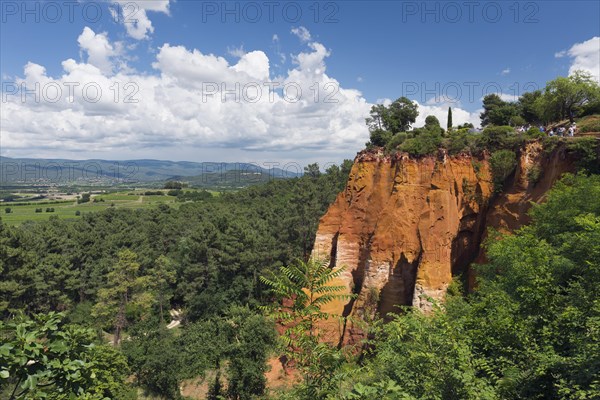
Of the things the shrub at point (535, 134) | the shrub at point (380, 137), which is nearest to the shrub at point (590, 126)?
the shrub at point (535, 134)

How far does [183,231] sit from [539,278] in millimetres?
56431

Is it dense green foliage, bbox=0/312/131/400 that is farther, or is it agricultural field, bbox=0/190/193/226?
agricultural field, bbox=0/190/193/226

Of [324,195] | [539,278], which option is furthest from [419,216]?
[324,195]

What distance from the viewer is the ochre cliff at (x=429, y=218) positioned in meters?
22.9

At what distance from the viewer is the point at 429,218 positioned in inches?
944

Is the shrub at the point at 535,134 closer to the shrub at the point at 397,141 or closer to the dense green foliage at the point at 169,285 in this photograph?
the shrub at the point at 397,141

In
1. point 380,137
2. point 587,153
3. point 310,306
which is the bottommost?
point 310,306

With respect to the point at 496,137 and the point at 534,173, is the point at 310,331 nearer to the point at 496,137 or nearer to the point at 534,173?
the point at 534,173

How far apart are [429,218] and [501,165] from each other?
6.65 m

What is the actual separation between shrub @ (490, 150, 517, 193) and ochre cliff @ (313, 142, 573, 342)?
0.43 metres

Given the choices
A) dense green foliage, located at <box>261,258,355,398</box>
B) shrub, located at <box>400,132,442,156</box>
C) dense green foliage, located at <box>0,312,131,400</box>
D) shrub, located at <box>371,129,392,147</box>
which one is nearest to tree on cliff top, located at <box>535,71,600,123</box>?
A: shrub, located at <box>400,132,442,156</box>

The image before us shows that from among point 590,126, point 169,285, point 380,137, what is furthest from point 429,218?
point 169,285

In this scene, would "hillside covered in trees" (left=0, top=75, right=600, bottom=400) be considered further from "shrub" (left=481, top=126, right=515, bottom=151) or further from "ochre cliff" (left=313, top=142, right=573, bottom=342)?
"ochre cliff" (left=313, top=142, right=573, bottom=342)

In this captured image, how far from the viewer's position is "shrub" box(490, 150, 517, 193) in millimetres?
24078
